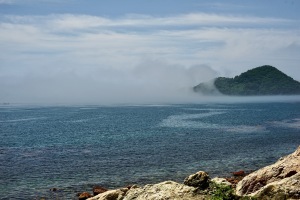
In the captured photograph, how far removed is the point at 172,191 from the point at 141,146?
65.0m

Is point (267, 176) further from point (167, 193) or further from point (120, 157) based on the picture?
point (120, 157)

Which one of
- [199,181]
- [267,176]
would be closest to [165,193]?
[199,181]

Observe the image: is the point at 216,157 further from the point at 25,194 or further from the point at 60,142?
the point at 60,142

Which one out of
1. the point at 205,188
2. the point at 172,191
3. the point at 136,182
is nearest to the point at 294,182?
the point at 205,188

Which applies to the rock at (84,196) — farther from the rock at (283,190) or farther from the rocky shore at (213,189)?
the rock at (283,190)

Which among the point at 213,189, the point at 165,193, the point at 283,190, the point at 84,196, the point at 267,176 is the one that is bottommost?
the point at 84,196

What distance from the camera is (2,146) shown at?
3750 inches

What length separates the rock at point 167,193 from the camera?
79.0 ft

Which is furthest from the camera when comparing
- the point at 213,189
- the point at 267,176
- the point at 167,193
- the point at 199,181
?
the point at 267,176

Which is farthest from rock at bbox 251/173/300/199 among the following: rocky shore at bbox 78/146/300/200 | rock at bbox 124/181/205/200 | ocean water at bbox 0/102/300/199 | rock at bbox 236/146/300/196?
ocean water at bbox 0/102/300/199

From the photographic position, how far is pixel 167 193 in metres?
24.5

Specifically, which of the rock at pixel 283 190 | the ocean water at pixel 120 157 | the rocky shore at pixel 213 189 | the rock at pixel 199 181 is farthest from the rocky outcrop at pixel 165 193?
the ocean water at pixel 120 157

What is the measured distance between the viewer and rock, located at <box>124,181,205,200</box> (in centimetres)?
2407

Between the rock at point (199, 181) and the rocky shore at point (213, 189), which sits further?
the rock at point (199, 181)
